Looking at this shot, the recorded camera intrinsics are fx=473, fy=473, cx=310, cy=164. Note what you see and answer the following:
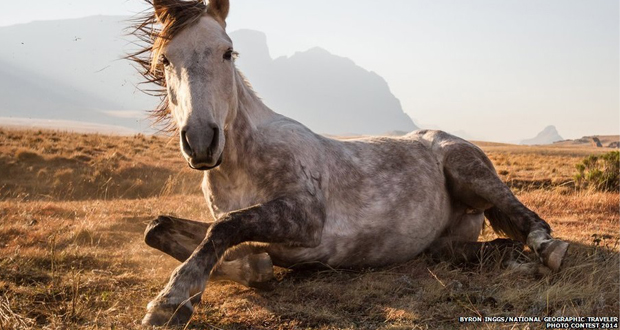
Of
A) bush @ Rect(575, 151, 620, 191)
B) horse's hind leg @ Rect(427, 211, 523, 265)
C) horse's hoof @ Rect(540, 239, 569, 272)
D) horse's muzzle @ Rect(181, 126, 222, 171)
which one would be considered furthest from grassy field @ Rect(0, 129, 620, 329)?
bush @ Rect(575, 151, 620, 191)

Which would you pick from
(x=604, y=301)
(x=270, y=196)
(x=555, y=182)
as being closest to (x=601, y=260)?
(x=604, y=301)

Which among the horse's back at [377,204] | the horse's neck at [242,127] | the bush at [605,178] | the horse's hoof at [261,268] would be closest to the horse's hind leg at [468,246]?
the horse's back at [377,204]

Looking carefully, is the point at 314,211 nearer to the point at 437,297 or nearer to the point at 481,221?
the point at 437,297

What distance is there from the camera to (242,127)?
4309 millimetres

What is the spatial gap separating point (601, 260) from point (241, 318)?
3618 mm

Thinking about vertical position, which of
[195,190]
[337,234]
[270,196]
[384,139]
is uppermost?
[384,139]

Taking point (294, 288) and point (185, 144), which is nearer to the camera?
point (185, 144)

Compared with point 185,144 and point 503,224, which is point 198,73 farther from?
point 503,224

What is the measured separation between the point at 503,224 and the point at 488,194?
62 cm

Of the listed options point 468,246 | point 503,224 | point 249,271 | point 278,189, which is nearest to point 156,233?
point 249,271

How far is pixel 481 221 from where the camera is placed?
19.3 feet

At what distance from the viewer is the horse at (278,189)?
3387mm

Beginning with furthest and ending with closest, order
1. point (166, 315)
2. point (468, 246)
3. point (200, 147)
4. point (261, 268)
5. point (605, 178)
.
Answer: point (605, 178) → point (468, 246) → point (261, 268) → point (200, 147) → point (166, 315)

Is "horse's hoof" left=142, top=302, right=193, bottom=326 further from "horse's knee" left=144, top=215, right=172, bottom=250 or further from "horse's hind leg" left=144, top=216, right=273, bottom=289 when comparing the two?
"horse's knee" left=144, top=215, right=172, bottom=250
